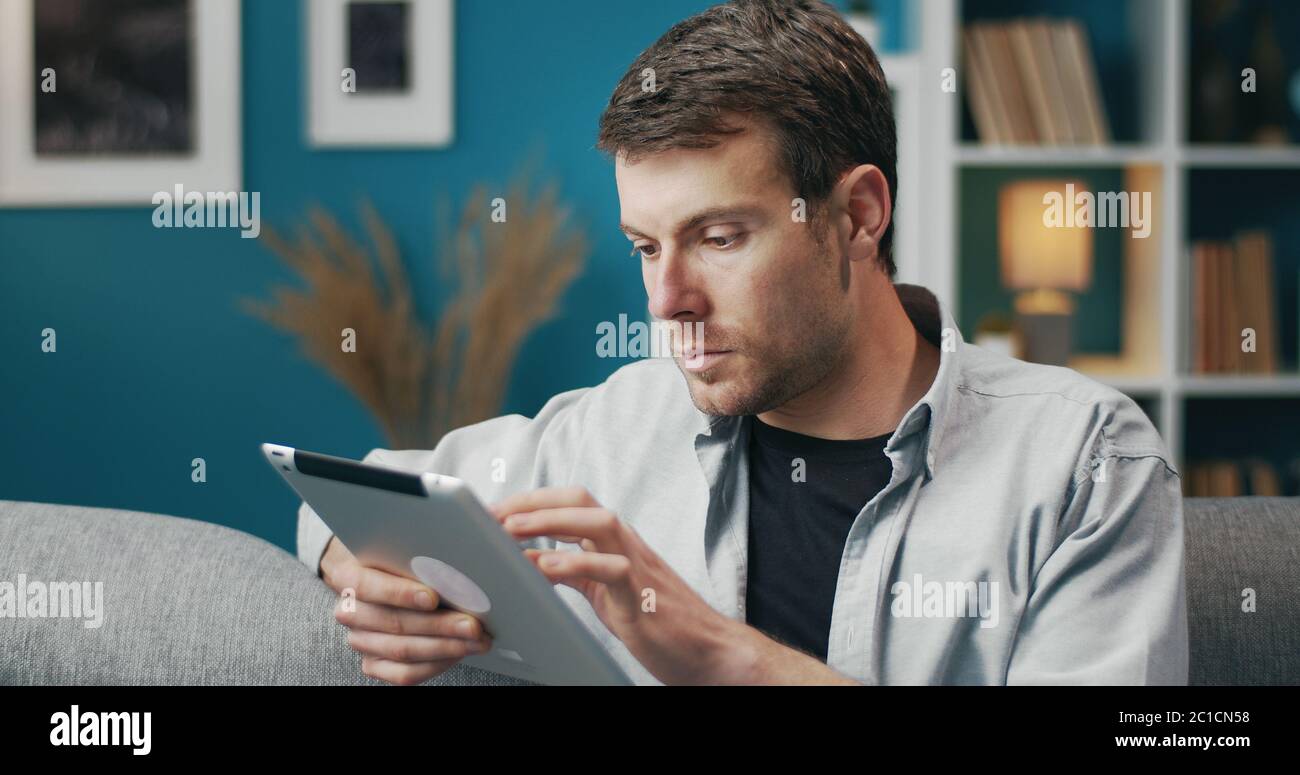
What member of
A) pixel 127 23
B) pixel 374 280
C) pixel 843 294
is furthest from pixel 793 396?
pixel 127 23

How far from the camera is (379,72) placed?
2578 mm

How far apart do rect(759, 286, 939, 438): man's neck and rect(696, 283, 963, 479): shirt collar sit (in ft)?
0.11

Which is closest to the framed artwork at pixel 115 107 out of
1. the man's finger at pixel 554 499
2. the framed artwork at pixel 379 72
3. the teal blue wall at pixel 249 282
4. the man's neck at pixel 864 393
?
the teal blue wall at pixel 249 282

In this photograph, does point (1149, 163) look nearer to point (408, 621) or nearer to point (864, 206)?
point (864, 206)

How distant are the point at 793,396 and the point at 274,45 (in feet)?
6.12

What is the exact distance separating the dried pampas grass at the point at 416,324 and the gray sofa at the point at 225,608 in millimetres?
1327

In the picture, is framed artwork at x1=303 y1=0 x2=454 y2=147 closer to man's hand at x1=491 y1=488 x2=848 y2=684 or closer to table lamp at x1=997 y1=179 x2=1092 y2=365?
table lamp at x1=997 y1=179 x2=1092 y2=365

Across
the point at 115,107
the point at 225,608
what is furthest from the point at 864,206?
the point at 115,107

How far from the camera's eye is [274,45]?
2.57m

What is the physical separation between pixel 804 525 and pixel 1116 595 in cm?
29

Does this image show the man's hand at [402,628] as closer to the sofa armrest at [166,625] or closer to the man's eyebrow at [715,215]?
the sofa armrest at [166,625]

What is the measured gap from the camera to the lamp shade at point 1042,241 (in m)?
→ 2.38
